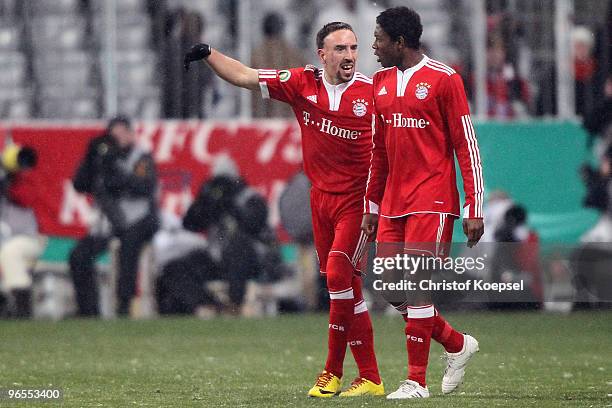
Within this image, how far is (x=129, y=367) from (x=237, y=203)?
5993 millimetres

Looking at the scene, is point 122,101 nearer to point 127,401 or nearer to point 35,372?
point 35,372

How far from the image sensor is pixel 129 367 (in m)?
12.0

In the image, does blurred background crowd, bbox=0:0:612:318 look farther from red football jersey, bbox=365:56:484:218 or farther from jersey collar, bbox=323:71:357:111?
red football jersey, bbox=365:56:484:218

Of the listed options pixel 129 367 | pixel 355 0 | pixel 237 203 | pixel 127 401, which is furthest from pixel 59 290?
pixel 127 401

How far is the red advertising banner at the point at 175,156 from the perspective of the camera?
58.5 ft

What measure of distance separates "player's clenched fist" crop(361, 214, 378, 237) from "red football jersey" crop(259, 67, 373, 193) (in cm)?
36

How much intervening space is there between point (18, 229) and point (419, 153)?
943cm

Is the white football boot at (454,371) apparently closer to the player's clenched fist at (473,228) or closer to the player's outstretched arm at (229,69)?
the player's clenched fist at (473,228)

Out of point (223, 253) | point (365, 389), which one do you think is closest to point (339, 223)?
point (365, 389)

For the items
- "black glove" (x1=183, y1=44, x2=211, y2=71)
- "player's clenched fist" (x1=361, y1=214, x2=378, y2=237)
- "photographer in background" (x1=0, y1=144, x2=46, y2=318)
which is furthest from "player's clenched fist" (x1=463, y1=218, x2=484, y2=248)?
"photographer in background" (x1=0, y1=144, x2=46, y2=318)

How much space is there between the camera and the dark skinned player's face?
30.5 feet

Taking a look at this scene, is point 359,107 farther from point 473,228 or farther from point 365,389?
point 365,389

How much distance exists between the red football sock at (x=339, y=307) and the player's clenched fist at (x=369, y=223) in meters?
0.27

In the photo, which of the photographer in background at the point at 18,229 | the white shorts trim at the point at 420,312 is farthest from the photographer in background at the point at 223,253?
the white shorts trim at the point at 420,312
